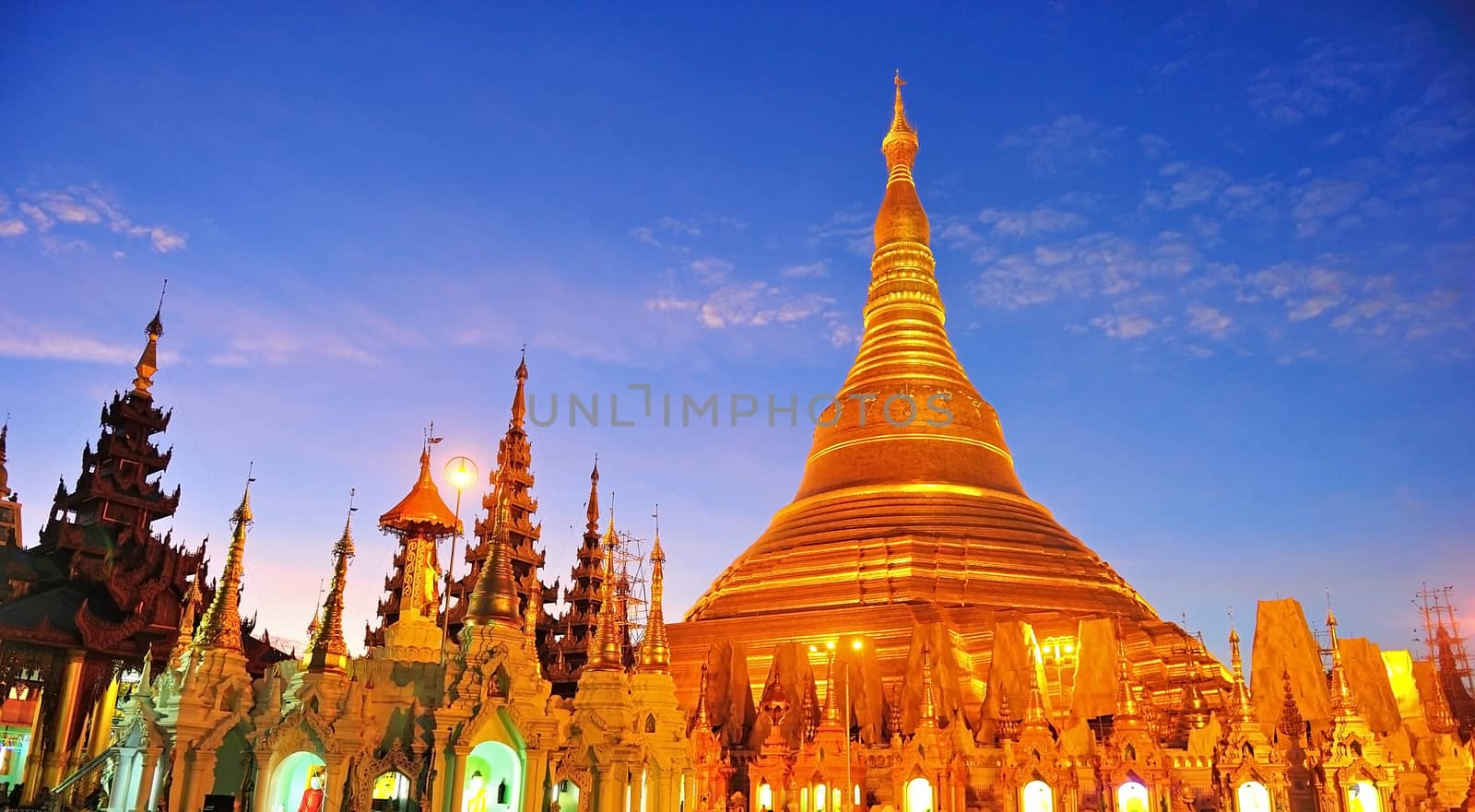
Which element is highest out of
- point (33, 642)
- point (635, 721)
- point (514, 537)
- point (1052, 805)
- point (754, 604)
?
point (514, 537)

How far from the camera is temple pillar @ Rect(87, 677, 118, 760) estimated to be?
30906mm

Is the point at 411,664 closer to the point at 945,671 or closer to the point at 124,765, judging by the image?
the point at 124,765

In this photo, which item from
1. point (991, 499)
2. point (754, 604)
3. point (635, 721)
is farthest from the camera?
point (991, 499)

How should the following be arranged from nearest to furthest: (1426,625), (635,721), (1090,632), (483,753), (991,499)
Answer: (483,753), (635,721), (1090,632), (991,499), (1426,625)

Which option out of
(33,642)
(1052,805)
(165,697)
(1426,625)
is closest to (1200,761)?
(1052,805)

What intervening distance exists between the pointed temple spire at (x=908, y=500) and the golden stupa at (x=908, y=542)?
7cm

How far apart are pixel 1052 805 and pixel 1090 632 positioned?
6.99 m

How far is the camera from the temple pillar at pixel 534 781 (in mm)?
18250

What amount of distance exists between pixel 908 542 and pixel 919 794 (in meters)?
12.2

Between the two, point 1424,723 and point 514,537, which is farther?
point 514,537

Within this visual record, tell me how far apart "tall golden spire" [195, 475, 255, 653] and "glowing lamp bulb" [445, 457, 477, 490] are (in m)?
4.30

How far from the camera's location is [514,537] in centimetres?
4434

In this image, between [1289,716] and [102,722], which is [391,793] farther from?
[1289,716]

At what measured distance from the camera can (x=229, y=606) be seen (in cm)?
2089
